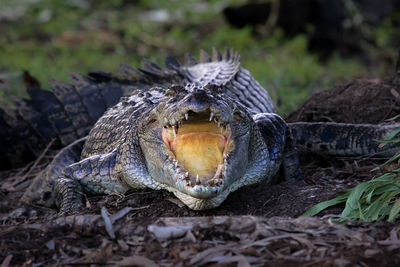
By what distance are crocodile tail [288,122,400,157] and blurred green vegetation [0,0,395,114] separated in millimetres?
2282

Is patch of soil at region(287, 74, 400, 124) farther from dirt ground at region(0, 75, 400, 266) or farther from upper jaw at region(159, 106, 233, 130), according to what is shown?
upper jaw at region(159, 106, 233, 130)

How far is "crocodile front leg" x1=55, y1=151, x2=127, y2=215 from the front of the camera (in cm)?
423

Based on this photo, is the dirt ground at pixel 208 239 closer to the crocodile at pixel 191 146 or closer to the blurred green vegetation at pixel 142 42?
the crocodile at pixel 191 146

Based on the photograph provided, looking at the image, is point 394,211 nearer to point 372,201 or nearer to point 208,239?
point 372,201

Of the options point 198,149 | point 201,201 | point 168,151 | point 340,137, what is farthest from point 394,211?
point 340,137

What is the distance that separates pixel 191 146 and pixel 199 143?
0.17ft

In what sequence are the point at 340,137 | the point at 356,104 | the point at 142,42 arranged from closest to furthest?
the point at 340,137, the point at 356,104, the point at 142,42

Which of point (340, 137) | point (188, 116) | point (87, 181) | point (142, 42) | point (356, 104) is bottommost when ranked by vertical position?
point (87, 181)

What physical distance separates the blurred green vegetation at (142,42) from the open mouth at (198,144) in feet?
12.1

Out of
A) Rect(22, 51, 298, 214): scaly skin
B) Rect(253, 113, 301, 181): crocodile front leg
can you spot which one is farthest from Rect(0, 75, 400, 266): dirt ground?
Rect(253, 113, 301, 181): crocodile front leg

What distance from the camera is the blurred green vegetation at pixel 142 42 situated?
9055 millimetres

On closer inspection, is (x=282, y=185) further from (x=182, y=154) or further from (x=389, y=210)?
(x=389, y=210)

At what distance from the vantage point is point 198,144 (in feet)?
12.1

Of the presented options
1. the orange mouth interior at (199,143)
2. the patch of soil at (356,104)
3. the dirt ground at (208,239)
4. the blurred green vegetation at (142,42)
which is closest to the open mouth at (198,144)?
the orange mouth interior at (199,143)
